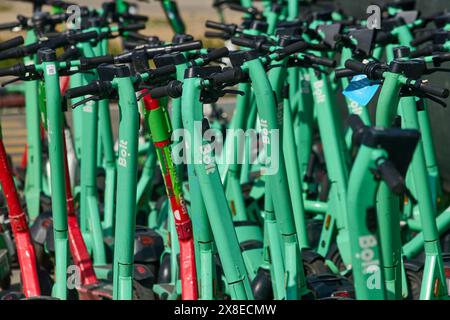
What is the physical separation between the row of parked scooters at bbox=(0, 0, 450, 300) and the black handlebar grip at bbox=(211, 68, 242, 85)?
1 centimetres

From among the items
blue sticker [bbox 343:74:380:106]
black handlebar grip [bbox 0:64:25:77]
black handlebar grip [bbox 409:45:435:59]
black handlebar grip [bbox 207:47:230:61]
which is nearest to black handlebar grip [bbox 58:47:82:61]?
black handlebar grip [bbox 0:64:25:77]

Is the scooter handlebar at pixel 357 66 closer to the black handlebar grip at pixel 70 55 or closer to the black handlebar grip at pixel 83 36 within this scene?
the black handlebar grip at pixel 70 55

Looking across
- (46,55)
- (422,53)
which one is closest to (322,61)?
(422,53)

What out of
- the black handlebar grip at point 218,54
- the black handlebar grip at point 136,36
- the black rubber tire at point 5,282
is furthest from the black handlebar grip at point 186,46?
the black handlebar grip at point 136,36

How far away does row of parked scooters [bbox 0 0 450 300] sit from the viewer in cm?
430

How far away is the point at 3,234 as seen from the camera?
21.1 ft

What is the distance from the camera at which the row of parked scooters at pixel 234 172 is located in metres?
4.30

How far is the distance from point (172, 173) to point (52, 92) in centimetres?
75

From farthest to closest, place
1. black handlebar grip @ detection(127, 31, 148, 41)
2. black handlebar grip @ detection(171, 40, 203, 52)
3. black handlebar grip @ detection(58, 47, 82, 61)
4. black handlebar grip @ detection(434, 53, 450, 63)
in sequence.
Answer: black handlebar grip @ detection(127, 31, 148, 41)
black handlebar grip @ detection(58, 47, 82, 61)
black handlebar grip @ detection(171, 40, 203, 52)
black handlebar grip @ detection(434, 53, 450, 63)

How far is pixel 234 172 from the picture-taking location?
259 inches

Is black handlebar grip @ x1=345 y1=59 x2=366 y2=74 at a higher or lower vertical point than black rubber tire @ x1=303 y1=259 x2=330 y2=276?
higher

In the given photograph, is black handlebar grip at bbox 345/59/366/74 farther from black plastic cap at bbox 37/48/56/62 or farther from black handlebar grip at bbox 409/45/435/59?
black plastic cap at bbox 37/48/56/62

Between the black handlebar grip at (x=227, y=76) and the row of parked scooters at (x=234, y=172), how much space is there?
0.01m
